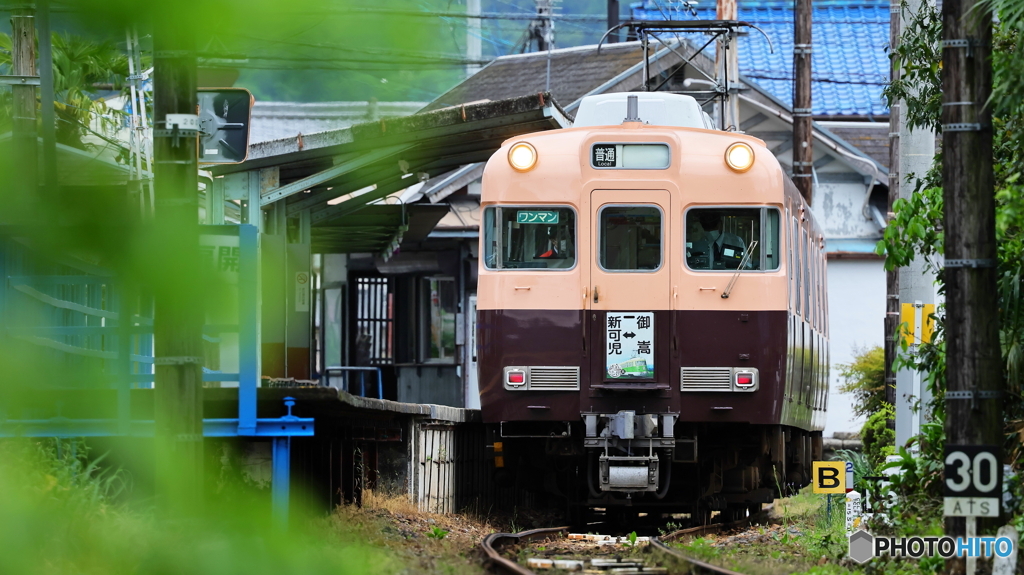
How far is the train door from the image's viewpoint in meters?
10.6

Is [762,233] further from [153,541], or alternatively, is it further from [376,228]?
[153,541]

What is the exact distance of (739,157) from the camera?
10758 mm

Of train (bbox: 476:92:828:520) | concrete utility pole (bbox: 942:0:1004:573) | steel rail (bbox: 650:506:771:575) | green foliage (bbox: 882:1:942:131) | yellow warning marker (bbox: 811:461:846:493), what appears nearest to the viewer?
concrete utility pole (bbox: 942:0:1004:573)

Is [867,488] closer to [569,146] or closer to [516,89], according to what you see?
[569,146]

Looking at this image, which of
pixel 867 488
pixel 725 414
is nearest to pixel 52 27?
pixel 867 488

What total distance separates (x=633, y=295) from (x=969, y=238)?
4276 mm

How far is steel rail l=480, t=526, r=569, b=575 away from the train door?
126 centimetres

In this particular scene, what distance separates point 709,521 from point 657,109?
3.79 meters

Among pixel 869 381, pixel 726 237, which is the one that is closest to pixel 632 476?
pixel 726 237

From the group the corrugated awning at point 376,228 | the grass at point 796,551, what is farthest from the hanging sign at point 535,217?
the corrugated awning at point 376,228

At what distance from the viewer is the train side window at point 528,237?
10.9 meters

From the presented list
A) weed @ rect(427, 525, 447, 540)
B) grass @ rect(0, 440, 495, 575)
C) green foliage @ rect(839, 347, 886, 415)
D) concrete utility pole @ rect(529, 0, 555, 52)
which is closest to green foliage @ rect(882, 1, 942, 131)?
concrete utility pole @ rect(529, 0, 555, 52)

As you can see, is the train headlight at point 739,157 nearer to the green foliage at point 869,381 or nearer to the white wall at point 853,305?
the green foliage at point 869,381

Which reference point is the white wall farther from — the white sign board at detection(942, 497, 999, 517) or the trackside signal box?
the trackside signal box
